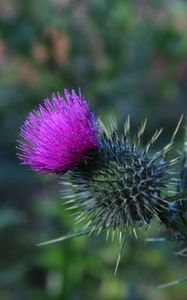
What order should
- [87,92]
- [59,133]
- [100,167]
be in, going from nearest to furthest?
1. [59,133]
2. [100,167]
3. [87,92]

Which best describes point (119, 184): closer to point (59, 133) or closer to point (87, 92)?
point (59, 133)

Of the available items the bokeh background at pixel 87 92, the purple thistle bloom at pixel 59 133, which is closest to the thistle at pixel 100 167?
the purple thistle bloom at pixel 59 133

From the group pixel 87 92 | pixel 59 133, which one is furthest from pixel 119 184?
pixel 87 92

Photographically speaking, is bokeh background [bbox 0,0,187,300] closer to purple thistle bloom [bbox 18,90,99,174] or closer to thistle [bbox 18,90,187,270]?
thistle [bbox 18,90,187,270]

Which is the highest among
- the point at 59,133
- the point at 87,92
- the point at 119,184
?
the point at 87,92

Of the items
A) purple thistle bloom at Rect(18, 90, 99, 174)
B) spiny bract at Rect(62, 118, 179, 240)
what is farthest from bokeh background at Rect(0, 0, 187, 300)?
purple thistle bloom at Rect(18, 90, 99, 174)

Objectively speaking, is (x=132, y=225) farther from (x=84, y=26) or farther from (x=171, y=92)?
(x=84, y=26)

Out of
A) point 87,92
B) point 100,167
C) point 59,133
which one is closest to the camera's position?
point 59,133

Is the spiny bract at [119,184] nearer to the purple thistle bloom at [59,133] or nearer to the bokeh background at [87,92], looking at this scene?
the purple thistle bloom at [59,133]
